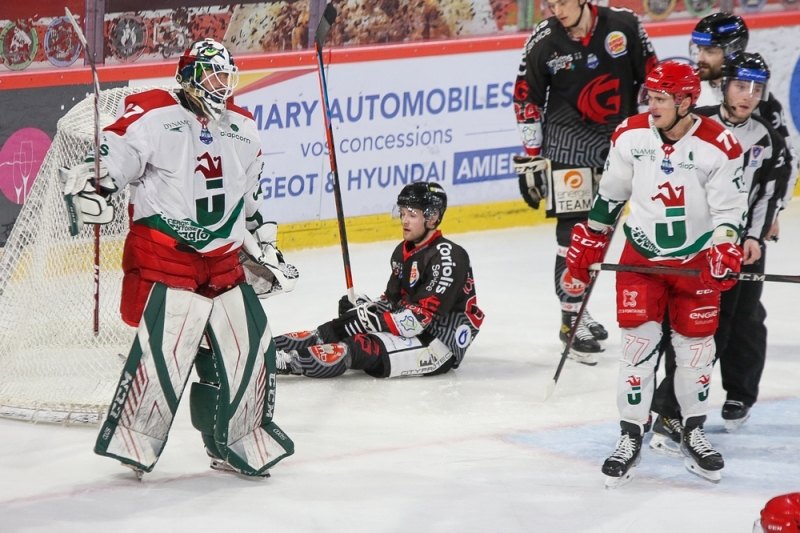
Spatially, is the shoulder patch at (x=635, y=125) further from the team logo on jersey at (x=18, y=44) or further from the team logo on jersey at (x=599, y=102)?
the team logo on jersey at (x=18, y=44)

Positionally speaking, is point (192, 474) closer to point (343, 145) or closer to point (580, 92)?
point (580, 92)

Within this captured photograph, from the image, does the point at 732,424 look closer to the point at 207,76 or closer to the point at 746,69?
the point at 746,69

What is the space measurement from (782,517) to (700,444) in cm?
169

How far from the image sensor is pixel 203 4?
22.1 feet

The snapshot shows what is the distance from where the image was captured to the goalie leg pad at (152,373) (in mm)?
3580

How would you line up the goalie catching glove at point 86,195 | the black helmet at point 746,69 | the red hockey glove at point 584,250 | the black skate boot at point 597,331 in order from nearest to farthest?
the goalie catching glove at point 86,195, the red hockey glove at point 584,250, the black helmet at point 746,69, the black skate boot at point 597,331

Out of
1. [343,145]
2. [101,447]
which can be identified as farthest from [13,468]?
[343,145]

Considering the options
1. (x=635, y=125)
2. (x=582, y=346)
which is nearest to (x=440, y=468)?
(x=635, y=125)

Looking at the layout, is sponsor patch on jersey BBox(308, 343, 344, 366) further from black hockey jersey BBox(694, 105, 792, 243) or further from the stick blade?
black hockey jersey BBox(694, 105, 792, 243)

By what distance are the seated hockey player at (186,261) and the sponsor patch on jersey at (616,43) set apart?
1.96m

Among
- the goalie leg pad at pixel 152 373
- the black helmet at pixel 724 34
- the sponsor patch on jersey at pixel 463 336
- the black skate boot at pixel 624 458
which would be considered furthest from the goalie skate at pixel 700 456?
the goalie leg pad at pixel 152 373

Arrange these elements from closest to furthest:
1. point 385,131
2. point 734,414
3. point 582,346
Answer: point 734,414 < point 582,346 < point 385,131

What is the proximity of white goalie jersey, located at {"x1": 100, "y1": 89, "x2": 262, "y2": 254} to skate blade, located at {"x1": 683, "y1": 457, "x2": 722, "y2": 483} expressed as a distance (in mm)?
1539

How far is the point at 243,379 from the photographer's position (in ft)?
12.3
